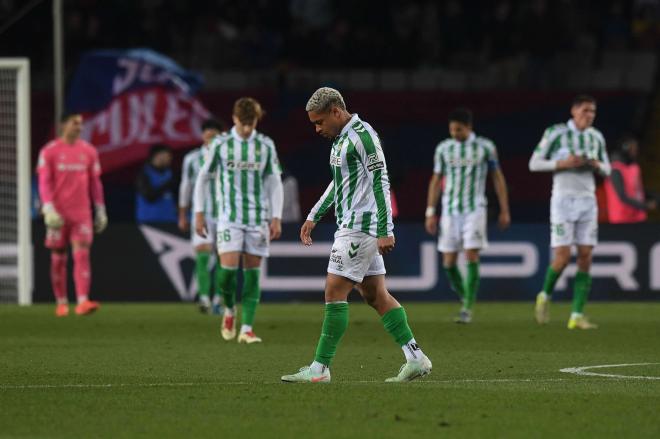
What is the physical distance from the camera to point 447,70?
2545 cm

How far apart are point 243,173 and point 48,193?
376cm

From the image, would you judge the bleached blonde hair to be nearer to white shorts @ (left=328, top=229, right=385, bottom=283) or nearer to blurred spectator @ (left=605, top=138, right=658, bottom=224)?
white shorts @ (left=328, top=229, right=385, bottom=283)

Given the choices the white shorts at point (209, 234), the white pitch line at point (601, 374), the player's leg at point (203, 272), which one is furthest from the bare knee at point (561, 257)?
the player's leg at point (203, 272)

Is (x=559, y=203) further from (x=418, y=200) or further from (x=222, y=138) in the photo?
(x=418, y=200)

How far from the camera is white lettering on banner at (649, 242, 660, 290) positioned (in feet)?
63.9

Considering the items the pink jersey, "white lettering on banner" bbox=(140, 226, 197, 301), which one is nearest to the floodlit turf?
the pink jersey

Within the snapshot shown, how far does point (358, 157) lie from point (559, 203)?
19.1 ft

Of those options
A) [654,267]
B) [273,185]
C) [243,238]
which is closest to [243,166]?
[273,185]

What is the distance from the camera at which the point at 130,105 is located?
2228 cm

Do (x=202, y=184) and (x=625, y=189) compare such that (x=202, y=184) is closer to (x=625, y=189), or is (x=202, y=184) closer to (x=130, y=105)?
(x=625, y=189)

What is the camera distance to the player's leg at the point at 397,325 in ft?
31.2

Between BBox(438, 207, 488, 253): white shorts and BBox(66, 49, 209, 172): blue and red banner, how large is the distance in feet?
22.0

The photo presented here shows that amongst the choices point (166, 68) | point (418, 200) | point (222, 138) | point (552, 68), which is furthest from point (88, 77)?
point (222, 138)

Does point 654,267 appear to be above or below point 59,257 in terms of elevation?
below
